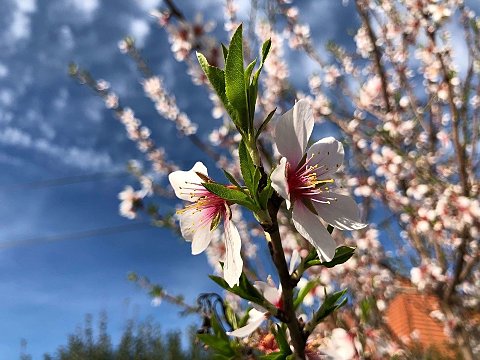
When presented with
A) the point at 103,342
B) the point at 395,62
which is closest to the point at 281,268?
the point at 395,62

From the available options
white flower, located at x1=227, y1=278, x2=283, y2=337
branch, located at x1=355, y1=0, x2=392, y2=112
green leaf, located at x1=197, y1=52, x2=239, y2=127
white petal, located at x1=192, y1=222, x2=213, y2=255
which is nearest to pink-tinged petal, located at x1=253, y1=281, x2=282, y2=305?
white flower, located at x1=227, y1=278, x2=283, y2=337

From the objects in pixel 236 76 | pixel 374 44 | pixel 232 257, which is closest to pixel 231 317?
pixel 232 257

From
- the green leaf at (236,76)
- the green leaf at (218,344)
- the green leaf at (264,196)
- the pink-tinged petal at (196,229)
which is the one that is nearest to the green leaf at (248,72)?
the green leaf at (236,76)

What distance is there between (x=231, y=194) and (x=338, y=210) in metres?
0.22

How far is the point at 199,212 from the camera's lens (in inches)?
27.7

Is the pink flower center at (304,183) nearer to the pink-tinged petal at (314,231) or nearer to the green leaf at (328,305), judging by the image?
the pink-tinged petal at (314,231)

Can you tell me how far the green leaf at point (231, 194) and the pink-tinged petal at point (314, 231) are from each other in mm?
95

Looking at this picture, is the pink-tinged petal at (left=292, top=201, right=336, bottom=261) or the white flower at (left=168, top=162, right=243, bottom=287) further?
the white flower at (left=168, top=162, right=243, bottom=287)

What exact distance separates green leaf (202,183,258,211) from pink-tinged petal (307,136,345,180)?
191 mm

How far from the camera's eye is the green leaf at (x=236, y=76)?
0.51m

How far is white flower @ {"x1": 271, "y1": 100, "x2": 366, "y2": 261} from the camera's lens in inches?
24.7

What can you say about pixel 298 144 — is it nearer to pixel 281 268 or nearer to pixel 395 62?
pixel 281 268

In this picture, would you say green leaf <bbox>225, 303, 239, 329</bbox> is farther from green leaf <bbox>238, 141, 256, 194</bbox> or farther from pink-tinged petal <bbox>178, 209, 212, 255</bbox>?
green leaf <bbox>238, 141, 256, 194</bbox>

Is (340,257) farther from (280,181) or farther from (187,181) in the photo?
(187,181)
